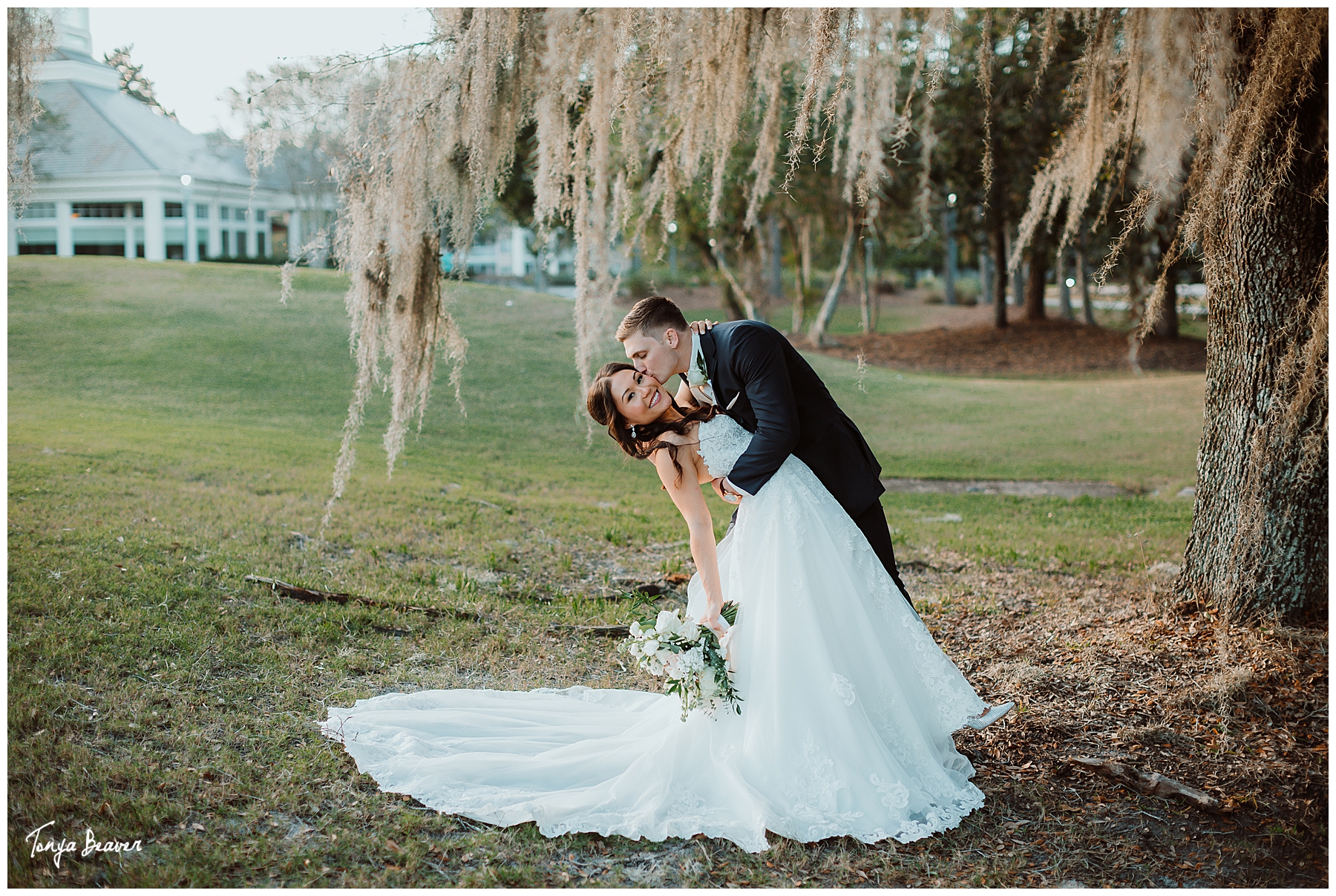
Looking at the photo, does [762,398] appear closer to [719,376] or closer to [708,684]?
[719,376]

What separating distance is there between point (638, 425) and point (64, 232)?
60.7ft

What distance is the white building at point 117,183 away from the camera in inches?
667

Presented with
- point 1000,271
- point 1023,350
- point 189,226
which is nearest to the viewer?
point 189,226

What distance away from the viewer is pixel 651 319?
3.28 m

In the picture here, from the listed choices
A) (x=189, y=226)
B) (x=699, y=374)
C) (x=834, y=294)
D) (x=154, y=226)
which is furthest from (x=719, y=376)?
(x=189, y=226)

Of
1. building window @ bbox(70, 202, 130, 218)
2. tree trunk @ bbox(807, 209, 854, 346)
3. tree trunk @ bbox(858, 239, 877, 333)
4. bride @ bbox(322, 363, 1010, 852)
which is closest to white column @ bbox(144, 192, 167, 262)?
building window @ bbox(70, 202, 130, 218)

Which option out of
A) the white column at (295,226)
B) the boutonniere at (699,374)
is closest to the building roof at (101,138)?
the white column at (295,226)

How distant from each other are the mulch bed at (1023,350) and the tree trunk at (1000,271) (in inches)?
14.3

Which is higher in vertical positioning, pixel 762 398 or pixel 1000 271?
pixel 1000 271

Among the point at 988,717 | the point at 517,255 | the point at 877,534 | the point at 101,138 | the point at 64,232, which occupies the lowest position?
the point at 988,717

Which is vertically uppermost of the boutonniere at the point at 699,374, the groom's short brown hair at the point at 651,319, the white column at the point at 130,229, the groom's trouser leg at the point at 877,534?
the white column at the point at 130,229

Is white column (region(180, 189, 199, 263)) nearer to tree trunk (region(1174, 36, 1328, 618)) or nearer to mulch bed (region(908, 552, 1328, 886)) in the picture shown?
mulch bed (region(908, 552, 1328, 886))

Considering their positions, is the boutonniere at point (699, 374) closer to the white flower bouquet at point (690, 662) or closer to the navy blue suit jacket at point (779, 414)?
the navy blue suit jacket at point (779, 414)

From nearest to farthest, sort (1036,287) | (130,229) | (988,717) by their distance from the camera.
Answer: (988,717) < (130,229) < (1036,287)
